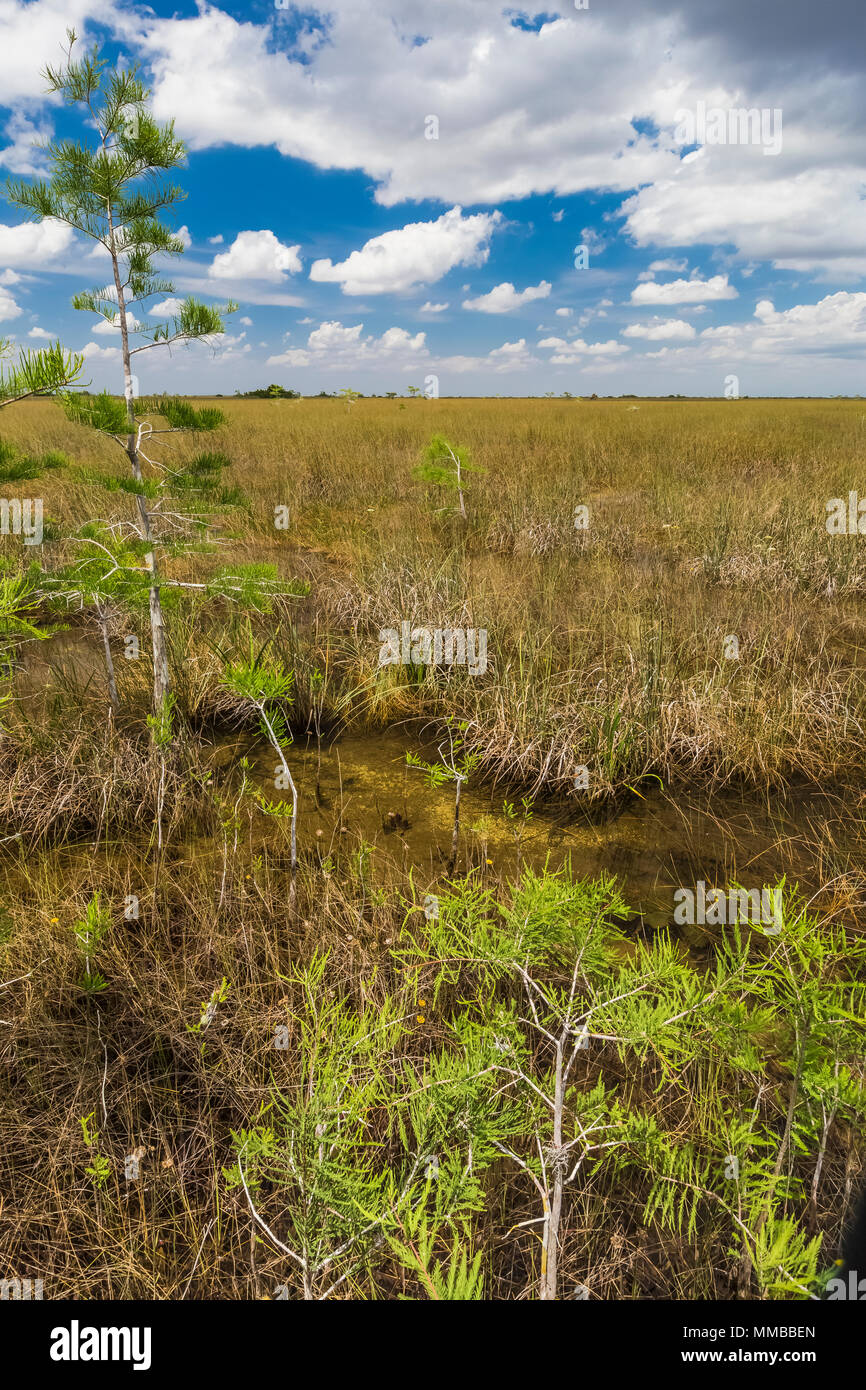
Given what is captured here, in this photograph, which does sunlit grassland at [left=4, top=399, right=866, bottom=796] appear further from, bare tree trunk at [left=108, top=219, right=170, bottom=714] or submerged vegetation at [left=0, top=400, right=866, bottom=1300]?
bare tree trunk at [left=108, top=219, right=170, bottom=714]

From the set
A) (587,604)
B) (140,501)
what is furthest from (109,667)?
(587,604)

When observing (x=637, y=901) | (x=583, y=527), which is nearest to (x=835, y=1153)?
(x=637, y=901)

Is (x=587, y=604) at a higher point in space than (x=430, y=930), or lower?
higher

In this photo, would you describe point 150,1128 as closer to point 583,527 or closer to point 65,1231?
point 65,1231

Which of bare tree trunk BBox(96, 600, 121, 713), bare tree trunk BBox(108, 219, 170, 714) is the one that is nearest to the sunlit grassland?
bare tree trunk BBox(108, 219, 170, 714)

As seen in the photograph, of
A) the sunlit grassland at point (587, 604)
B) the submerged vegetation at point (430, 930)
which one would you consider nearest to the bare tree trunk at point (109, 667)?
the submerged vegetation at point (430, 930)

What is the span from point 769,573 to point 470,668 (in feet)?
12.5

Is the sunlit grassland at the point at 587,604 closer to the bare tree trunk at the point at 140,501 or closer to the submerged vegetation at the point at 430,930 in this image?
the submerged vegetation at the point at 430,930

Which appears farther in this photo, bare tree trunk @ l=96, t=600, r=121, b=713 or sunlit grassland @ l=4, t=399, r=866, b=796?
sunlit grassland @ l=4, t=399, r=866, b=796

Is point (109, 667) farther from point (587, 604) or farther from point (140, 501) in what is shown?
point (587, 604)

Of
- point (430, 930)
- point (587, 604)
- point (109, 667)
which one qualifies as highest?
point (587, 604)
